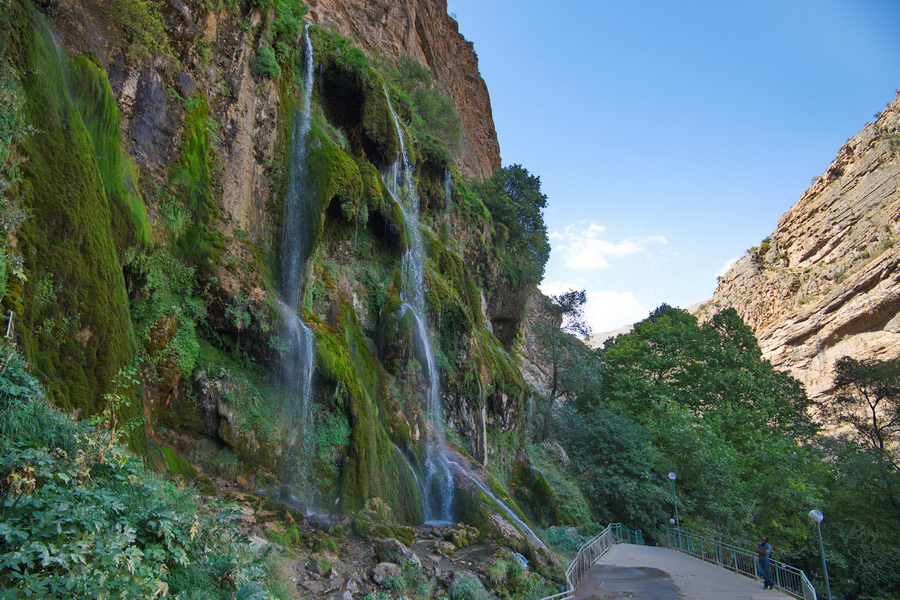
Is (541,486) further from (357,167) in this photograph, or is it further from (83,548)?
(83,548)

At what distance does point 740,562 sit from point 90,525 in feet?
57.0

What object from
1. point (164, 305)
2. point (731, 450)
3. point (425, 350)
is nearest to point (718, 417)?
point (731, 450)

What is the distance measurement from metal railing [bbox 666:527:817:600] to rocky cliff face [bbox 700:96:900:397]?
2914cm

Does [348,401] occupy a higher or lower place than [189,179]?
lower

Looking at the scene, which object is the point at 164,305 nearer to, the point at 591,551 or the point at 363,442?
the point at 363,442

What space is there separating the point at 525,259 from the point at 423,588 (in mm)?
24089

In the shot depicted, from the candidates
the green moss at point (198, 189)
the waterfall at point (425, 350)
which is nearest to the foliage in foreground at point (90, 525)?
the green moss at point (198, 189)

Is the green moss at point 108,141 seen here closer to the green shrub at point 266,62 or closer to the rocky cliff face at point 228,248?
the rocky cliff face at point 228,248

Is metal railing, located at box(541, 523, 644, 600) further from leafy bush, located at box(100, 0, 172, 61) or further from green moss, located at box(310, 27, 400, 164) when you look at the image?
green moss, located at box(310, 27, 400, 164)

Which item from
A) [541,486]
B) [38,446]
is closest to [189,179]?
[38,446]

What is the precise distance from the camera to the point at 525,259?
31.0 m

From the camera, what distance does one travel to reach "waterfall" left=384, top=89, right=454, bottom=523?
13.7m

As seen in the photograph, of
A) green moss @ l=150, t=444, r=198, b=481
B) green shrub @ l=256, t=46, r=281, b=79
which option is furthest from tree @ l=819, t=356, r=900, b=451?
green shrub @ l=256, t=46, r=281, b=79

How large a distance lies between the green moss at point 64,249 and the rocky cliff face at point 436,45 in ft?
81.8
